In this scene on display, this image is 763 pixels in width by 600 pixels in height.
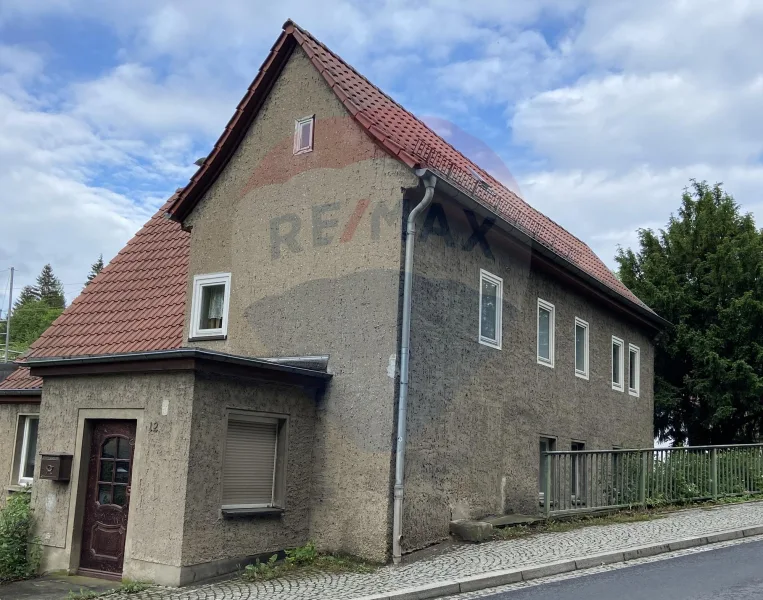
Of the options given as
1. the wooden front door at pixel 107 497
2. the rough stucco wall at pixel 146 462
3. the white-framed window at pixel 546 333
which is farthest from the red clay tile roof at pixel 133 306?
the white-framed window at pixel 546 333

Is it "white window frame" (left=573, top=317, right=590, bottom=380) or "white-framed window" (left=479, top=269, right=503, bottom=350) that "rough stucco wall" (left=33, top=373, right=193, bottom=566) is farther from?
"white window frame" (left=573, top=317, right=590, bottom=380)

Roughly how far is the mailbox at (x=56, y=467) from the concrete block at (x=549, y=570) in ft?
21.5

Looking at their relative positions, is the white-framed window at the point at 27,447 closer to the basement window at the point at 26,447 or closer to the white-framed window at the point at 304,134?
the basement window at the point at 26,447

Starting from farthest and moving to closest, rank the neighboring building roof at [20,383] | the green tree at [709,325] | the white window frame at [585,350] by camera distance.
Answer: the green tree at [709,325] → the white window frame at [585,350] → the neighboring building roof at [20,383]

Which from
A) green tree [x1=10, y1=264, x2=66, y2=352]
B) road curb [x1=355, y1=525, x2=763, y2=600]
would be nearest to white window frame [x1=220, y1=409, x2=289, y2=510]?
road curb [x1=355, y1=525, x2=763, y2=600]

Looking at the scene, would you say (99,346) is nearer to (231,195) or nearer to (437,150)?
(231,195)

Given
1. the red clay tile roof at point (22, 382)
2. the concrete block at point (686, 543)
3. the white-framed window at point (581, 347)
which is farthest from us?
the white-framed window at point (581, 347)

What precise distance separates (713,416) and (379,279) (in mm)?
18953

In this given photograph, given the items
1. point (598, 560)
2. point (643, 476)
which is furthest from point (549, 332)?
point (598, 560)

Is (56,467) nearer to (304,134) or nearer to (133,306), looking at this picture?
(133,306)

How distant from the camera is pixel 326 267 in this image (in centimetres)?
1273

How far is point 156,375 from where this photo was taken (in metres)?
11.2

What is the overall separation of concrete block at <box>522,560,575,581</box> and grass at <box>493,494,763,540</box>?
2.25 metres

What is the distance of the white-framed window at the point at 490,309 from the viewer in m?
14.0
